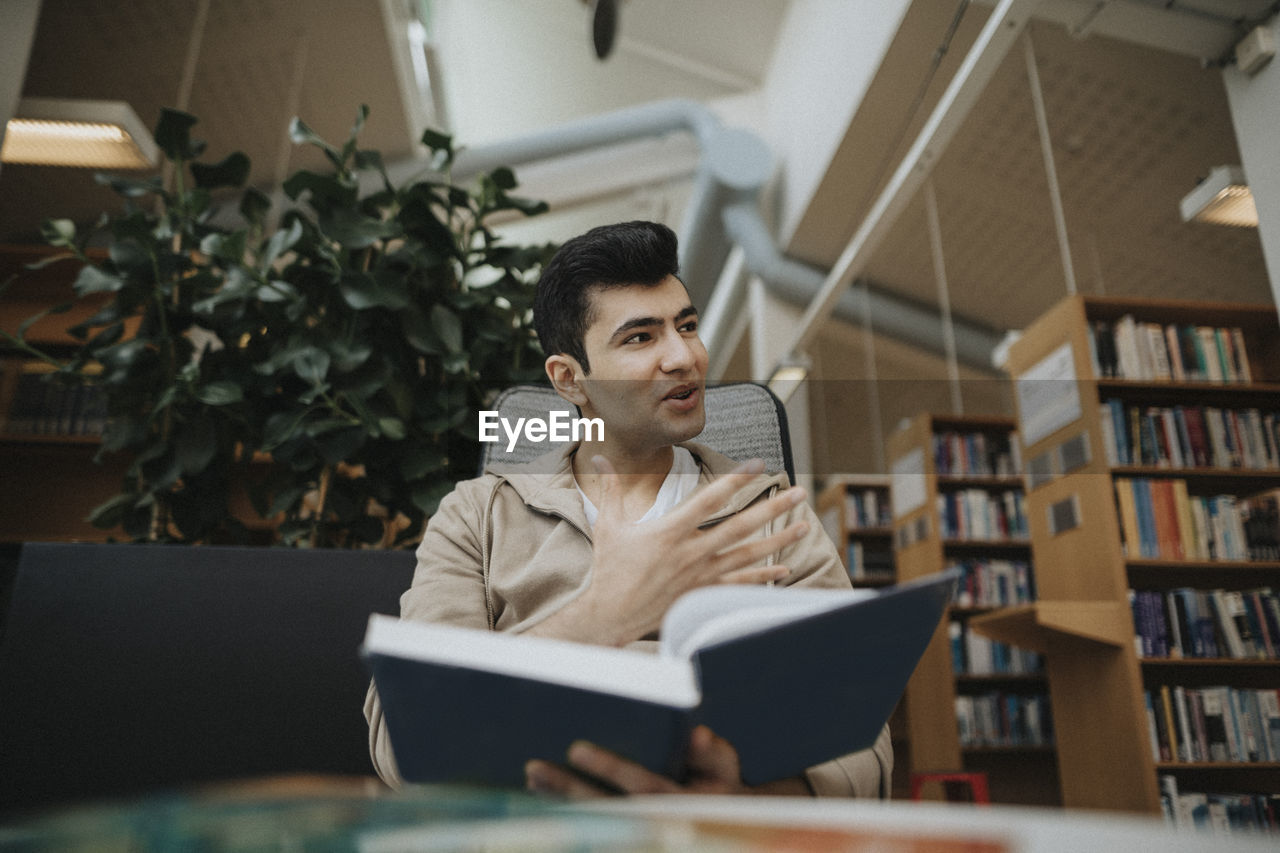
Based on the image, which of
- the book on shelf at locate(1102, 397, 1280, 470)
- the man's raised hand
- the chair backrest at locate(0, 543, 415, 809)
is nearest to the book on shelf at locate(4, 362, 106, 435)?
the chair backrest at locate(0, 543, 415, 809)

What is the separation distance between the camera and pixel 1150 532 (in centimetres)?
295

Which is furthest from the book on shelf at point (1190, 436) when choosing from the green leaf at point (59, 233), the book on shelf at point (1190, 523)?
the green leaf at point (59, 233)

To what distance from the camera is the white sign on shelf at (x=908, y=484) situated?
15.0 feet

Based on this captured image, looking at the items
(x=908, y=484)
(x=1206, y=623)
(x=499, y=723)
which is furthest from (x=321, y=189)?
(x=908, y=484)


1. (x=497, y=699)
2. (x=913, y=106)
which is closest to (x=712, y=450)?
(x=497, y=699)

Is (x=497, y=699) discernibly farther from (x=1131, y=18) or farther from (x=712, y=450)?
(x=1131, y=18)

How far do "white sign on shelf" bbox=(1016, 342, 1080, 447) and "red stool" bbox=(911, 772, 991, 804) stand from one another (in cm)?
143

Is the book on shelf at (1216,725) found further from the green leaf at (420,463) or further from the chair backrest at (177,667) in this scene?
the chair backrest at (177,667)

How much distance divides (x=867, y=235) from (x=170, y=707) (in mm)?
3077

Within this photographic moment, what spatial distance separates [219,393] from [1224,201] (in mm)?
2948

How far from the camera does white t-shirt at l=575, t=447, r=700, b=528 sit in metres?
1.19

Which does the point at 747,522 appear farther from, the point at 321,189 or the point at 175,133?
the point at 175,133

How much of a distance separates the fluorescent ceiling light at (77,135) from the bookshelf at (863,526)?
4150mm

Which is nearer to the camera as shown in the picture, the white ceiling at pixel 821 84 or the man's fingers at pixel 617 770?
the man's fingers at pixel 617 770
